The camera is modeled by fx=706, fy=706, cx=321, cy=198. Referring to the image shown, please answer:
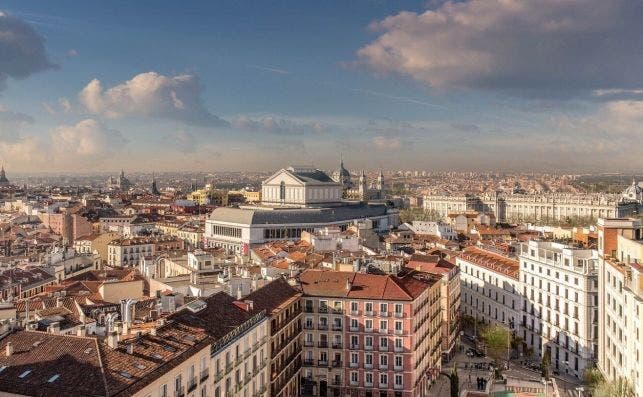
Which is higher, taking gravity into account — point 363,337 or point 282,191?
point 282,191

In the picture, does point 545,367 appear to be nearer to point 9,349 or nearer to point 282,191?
point 9,349

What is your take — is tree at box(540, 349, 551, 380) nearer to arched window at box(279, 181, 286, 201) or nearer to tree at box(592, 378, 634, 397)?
tree at box(592, 378, 634, 397)

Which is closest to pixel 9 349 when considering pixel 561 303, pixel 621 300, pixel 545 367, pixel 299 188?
pixel 621 300

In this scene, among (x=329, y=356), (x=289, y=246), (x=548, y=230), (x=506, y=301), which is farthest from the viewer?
(x=548, y=230)

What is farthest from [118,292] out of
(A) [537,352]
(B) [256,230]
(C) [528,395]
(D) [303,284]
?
(B) [256,230]

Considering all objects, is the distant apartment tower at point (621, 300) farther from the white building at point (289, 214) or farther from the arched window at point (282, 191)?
the arched window at point (282, 191)

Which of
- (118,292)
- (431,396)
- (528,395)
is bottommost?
(431,396)

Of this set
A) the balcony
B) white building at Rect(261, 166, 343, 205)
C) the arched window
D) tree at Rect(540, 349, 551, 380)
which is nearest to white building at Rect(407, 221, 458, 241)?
white building at Rect(261, 166, 343, 205)

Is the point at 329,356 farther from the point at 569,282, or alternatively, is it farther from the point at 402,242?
the point at 402,242
